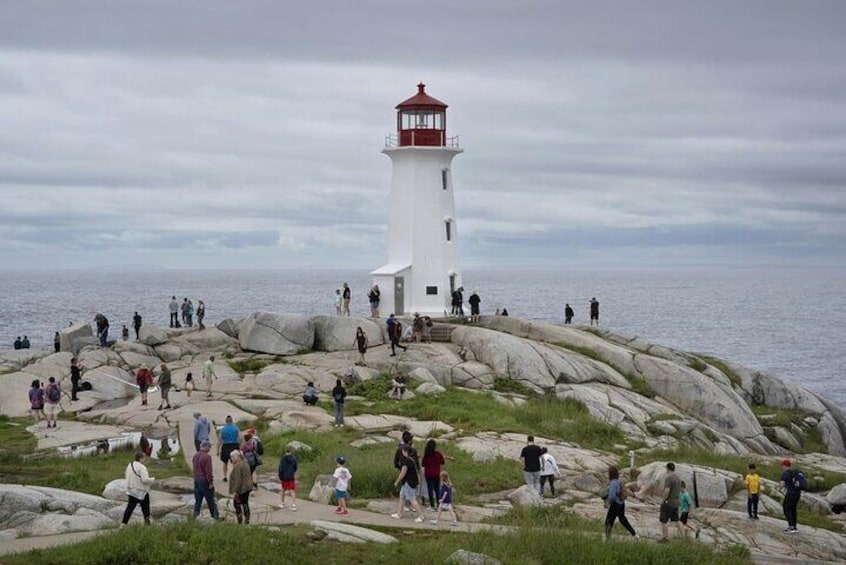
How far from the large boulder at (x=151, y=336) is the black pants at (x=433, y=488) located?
2755cm

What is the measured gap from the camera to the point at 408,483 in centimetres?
2334

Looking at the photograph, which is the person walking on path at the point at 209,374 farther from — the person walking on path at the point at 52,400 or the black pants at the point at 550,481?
the black pants at the point at 550,481

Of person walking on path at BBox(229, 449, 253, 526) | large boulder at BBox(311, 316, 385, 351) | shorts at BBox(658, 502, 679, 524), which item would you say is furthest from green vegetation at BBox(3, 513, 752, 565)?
large boulder at BBox(311, 316, 385, 351)

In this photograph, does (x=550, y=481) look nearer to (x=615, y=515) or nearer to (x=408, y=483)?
(x=615, y=515)

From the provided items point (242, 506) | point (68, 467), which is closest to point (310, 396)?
point (68, 467)

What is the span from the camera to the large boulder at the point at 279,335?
46438 mm

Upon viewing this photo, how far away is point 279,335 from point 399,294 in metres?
7.89

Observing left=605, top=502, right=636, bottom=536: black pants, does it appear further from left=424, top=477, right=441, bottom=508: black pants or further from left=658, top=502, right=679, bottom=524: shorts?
left=424, top=477, right=441, bottom=508: black pants

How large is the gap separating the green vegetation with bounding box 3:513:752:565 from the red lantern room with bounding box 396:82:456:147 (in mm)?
33283

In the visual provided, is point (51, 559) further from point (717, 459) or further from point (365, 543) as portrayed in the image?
point (717, 459)

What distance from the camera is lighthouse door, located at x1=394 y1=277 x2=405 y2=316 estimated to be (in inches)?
2055

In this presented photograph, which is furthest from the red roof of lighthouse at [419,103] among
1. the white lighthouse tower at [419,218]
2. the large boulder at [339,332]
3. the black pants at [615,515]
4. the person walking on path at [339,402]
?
the black pants at [615,515]

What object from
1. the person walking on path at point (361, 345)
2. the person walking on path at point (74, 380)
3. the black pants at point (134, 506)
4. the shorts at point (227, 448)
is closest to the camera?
the black pants at point (134, 506)

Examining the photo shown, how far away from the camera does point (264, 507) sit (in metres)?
24.2
